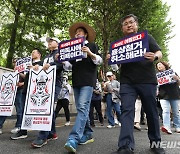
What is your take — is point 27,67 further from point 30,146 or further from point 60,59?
point 30,146

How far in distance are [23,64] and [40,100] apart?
3.91 feet

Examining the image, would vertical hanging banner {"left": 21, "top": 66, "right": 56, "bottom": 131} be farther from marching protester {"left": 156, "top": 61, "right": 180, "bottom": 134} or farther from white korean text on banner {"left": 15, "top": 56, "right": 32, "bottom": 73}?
marching protester {"left": 156, "top": 61, "right": 180, "bottom": 134}

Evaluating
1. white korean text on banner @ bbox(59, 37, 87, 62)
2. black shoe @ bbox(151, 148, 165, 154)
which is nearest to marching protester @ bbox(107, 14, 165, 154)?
black shoe @ bbox(151, 148, 165, 154)

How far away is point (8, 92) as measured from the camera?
521 centimetres

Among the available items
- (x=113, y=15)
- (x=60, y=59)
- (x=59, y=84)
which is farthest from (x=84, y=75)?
(x=113, y=15)

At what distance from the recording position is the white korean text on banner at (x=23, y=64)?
4683 millimetres

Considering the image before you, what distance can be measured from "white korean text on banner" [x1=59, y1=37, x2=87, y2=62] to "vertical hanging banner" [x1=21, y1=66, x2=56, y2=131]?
29 centimetres

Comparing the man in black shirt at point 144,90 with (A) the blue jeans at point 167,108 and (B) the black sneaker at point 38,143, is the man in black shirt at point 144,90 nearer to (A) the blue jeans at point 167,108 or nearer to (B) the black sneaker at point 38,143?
(B) the black sneaker at point 38,143

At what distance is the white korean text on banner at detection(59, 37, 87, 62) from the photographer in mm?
3607

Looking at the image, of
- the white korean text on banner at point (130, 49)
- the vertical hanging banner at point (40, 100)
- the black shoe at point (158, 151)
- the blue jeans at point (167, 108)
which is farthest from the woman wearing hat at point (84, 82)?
the blue jeans at point (167, 108)

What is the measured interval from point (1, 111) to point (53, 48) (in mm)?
1962

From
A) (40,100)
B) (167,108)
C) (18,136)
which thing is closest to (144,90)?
(40,100)

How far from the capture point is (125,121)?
3.08m

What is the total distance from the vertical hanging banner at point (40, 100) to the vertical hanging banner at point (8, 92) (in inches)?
45.3
